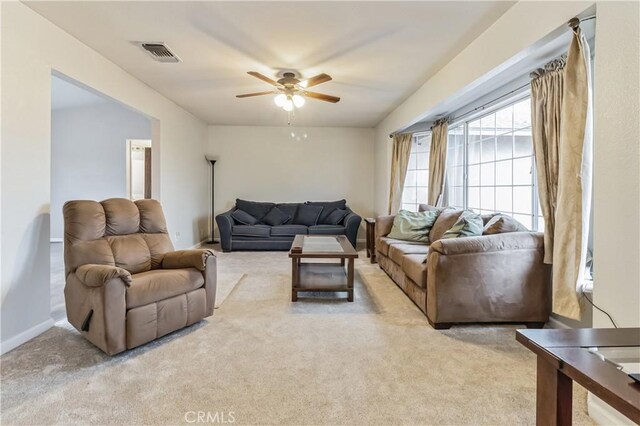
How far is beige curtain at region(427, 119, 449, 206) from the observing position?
455cm

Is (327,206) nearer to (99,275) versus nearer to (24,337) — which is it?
(99,275)

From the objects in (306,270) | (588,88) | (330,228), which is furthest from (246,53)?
(330,228)

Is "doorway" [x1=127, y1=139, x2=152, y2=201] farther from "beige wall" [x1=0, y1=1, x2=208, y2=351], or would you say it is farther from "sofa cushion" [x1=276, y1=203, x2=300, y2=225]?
"beige wall" [x1=0, y1=1, x2=208, y2=351]

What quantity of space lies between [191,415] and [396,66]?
3487 mm

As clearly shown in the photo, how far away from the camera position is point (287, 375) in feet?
6.03

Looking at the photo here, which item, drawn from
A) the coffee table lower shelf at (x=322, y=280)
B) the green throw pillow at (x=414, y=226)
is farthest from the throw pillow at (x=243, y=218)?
the green throw pillow at (x=414, y=226)

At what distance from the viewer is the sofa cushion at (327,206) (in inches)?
241

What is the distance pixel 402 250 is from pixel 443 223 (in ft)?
2.55

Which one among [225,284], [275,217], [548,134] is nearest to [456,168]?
[548,134]

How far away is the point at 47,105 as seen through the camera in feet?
8.21

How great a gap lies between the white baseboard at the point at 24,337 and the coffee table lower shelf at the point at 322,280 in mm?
1960

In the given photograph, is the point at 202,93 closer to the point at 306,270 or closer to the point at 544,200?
the point at 306,270

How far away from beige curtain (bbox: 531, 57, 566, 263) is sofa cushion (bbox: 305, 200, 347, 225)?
3.92 m

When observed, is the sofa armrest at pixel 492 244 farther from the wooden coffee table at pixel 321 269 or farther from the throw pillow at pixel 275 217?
the throw pillow at pixel 275 217
